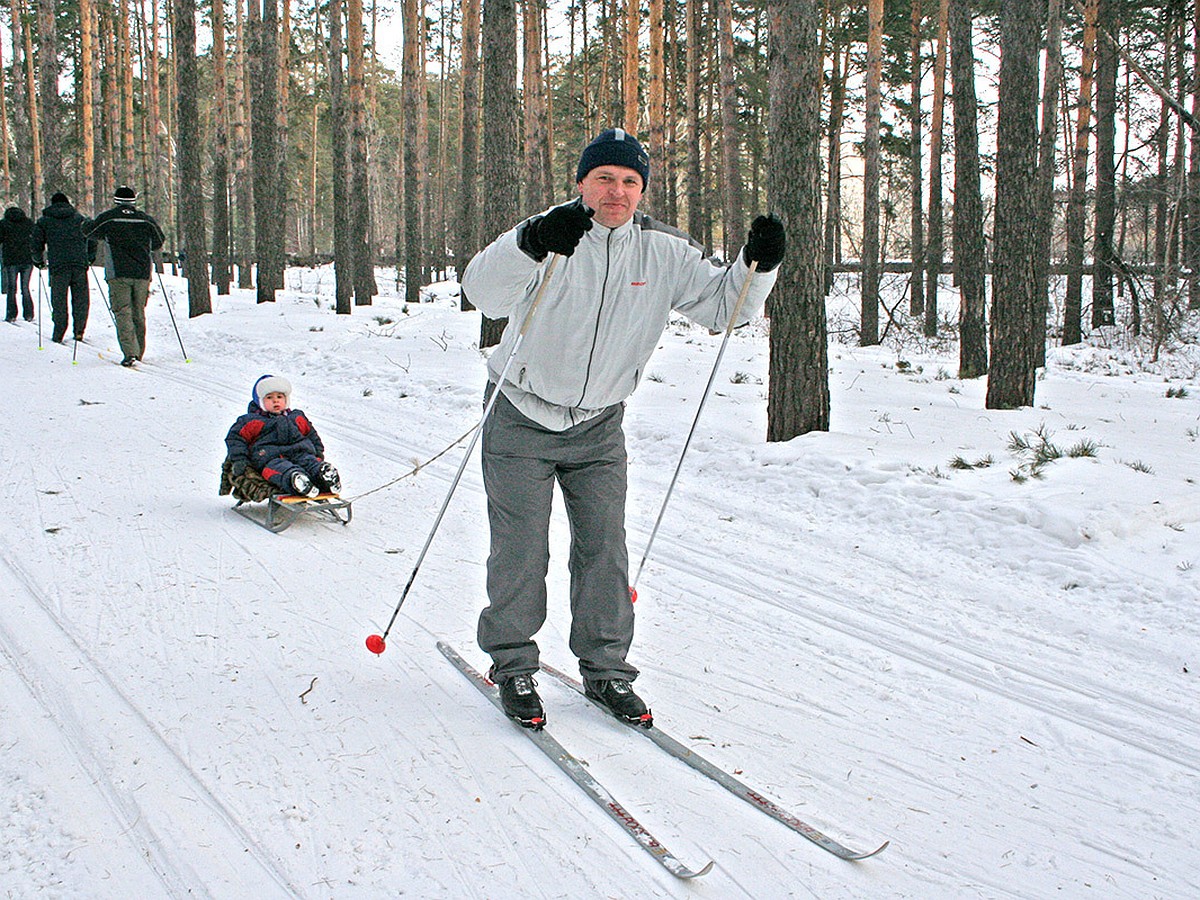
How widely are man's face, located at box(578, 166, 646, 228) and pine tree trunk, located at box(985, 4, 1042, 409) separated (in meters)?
7.24

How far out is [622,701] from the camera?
3.38 metres

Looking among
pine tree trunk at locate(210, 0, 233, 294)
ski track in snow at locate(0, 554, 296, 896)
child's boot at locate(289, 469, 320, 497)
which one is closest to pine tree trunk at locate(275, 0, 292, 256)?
pine tree trunk at locate(210, 0, 233, 294)

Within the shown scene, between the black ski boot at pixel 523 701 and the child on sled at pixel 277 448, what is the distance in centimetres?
278

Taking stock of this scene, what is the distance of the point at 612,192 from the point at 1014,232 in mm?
7452

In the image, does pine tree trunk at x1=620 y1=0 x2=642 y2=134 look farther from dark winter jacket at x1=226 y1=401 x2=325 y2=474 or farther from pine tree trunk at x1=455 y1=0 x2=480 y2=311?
dark winter jacket at x1=226 y1=401 x2=325 y2=474

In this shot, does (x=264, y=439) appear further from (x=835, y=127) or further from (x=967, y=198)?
(x=835, y=127)

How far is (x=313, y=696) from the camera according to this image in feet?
11.5

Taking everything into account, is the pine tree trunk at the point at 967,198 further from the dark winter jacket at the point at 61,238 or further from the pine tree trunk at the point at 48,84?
the pine tree trunk at the point at 48,84

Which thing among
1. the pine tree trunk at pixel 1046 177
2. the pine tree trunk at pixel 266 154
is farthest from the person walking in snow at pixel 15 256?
the pine tree trunk at pixel 1046 177

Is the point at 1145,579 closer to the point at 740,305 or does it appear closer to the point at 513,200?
the point at 740,305

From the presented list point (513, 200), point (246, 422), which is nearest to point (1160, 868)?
point (246, 422)

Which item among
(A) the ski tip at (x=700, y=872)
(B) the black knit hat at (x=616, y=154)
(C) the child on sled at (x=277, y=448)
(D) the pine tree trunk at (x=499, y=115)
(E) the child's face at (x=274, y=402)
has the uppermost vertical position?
(D) the pine tree trunk at (x=499, y=115)

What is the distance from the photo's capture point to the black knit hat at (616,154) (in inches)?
121

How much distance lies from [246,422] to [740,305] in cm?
381
